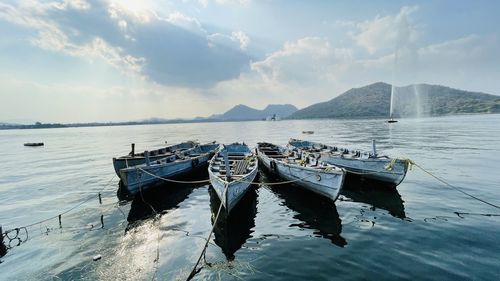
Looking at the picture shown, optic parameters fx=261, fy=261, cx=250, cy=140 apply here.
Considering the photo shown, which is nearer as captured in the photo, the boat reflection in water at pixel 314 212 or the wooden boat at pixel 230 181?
the boat reflection in water at pixel 314 212

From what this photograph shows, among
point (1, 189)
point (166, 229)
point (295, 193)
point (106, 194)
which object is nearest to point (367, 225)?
point (295, 193)

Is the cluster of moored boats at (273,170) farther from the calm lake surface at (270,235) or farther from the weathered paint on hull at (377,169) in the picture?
the calm lake surface at (270,235)

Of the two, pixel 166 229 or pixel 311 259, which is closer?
pixel 311 259

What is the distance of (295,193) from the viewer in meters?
20.4

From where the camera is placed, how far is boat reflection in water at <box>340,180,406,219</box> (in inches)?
653

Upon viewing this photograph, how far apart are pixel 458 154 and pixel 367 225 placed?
30427mm

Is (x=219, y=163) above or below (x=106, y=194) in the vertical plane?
above

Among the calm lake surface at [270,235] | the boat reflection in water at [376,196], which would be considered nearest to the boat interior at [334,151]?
the boat reflection in water at [376,196]

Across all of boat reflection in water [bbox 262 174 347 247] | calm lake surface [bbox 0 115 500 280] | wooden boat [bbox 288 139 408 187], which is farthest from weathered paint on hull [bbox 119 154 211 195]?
wooden boat [bbox 288 139 408 187]

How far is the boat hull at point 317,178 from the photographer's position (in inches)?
637

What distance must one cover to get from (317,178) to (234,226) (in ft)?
21.9

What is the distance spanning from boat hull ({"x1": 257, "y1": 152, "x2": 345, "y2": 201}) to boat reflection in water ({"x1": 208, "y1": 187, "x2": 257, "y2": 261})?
3.93 m

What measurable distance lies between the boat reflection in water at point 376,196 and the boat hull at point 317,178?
2.66m

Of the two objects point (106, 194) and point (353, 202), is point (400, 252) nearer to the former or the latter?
point (353, 202)
